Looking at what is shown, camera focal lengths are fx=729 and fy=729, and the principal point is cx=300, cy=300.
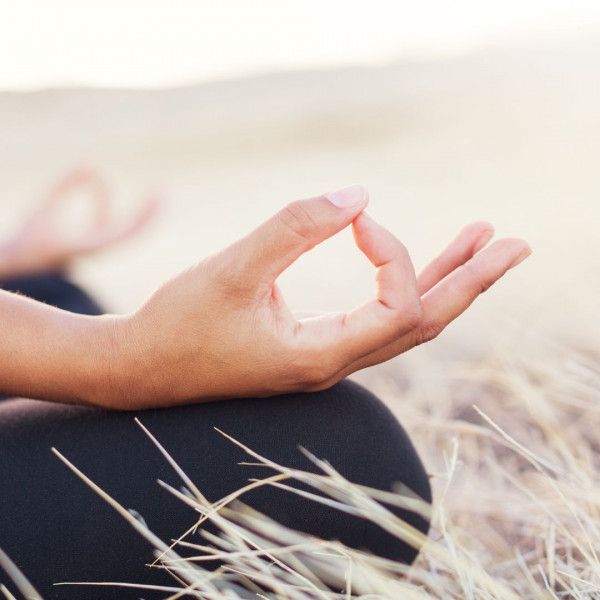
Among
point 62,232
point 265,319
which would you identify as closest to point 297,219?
point 265,319

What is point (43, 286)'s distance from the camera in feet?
5.80

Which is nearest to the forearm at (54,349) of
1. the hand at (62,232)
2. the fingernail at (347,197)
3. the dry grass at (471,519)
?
the dry grass at (471,519)

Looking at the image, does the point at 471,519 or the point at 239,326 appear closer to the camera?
the point at 239,326

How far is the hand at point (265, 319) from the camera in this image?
77 centimetres

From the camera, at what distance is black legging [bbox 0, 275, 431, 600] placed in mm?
856

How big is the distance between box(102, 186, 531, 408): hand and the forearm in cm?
2

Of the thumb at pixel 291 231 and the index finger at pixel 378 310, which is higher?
the thumb at pixel 291 231

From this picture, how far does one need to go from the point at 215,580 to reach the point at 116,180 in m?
11.9

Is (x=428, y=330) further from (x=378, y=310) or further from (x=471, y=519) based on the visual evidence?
(x=471, y=519)

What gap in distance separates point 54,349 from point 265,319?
24 cm

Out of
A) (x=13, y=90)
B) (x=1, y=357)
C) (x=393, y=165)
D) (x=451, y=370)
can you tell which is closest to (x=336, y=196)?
(x=1, y=357)

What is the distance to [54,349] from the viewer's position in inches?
32.6

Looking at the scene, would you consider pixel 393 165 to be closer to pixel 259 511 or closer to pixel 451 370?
pixel 451 370

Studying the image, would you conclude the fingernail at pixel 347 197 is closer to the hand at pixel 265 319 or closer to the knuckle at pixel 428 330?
the hand at pixel 265 319
